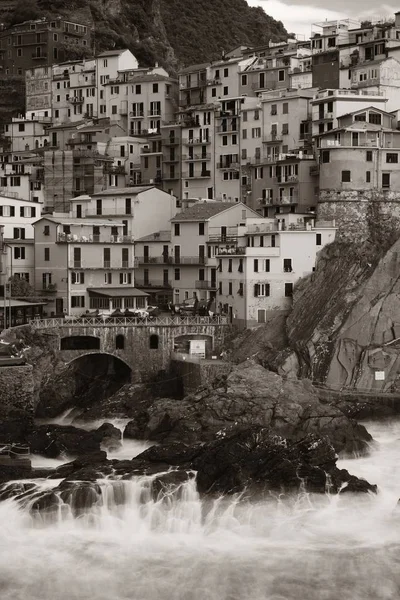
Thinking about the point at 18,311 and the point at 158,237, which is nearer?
the point at 18,311

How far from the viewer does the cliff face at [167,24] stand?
151375 mm

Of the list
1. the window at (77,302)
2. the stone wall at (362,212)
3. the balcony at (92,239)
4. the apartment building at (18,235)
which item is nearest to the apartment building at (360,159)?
the stone wall at (362,212)

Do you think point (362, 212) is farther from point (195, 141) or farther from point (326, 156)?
point (195, 141)

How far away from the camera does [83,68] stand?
134250mm

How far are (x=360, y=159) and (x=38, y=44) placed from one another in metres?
61.1

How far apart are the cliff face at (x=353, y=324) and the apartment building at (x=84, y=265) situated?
13.2 metres

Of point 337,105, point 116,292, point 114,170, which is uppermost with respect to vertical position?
point 337,105

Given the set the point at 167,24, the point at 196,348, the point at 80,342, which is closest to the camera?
the point at 196,348

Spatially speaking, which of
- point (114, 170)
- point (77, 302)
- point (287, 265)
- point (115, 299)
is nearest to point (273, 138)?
point (114, 170)

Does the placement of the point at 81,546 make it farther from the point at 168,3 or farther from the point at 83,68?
the point at 168,3

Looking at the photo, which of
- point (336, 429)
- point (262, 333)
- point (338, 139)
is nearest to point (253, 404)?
point (336, 429)

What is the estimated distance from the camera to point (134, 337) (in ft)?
290

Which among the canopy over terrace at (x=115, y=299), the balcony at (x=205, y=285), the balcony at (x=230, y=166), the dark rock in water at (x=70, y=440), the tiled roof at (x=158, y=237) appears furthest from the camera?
the balcony at (x=230, y=166)

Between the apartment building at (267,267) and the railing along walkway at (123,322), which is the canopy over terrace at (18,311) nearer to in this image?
the railing along walkway at (123,322)
